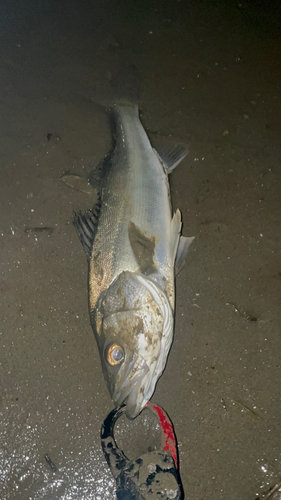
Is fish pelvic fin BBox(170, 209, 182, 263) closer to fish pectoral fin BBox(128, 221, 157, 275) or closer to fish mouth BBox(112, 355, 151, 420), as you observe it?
fish pectoral fin BBox(128, 221, 157, 275)

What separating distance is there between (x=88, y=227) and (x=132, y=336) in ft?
2.92

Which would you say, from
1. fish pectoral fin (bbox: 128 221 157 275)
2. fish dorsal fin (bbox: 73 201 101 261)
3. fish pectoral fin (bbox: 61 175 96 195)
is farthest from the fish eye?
fish pectoral fin (bbox: 61 175 96 195)

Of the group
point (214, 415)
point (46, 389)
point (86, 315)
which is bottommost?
point (46, 389)

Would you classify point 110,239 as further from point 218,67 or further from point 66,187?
point 218,67

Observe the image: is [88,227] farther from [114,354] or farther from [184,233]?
[114,354]

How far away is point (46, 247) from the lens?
2.67m

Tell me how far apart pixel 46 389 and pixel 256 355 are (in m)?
1.85

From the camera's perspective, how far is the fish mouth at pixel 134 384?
73.9 inches

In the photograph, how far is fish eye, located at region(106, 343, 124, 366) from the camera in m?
1.92

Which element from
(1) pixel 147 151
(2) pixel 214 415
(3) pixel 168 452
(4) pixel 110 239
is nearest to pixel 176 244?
(4) pixel 110 239

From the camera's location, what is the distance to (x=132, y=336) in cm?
191

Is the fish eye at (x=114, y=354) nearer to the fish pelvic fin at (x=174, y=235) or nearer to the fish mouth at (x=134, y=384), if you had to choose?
the fish mouth at (x=134, y=384)

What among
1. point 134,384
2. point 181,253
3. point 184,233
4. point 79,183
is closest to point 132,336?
point 134,384

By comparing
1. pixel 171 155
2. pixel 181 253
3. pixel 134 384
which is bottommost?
pixel 134 384
